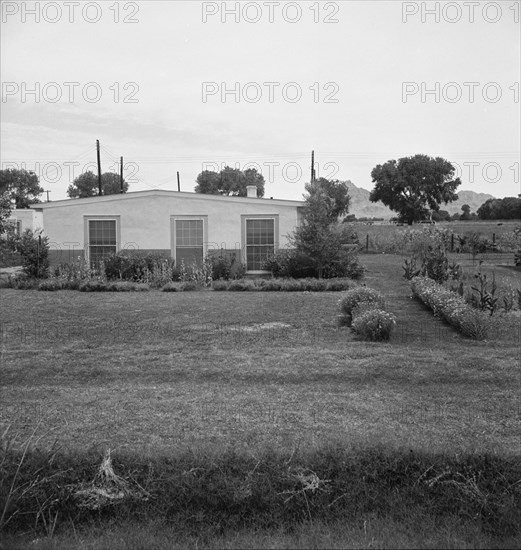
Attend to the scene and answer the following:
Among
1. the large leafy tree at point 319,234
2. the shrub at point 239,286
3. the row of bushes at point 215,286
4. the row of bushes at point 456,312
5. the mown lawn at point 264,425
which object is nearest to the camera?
the mown lawn at point 264,425

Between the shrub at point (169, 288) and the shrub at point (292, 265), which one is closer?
the shrub at point (169, 288)

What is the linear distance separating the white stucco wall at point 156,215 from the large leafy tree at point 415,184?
40731 mm

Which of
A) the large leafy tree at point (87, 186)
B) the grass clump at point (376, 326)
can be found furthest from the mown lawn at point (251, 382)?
the large leafy tree at point (87, 186)

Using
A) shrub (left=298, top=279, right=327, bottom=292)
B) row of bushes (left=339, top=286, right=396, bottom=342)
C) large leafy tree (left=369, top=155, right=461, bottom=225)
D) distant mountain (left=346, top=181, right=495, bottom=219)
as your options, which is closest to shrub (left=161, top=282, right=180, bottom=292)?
shrub (left=298, top=279, right=327, bottom=292)

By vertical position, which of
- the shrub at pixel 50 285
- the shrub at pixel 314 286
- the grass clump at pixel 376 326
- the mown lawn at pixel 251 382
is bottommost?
the mown lawn at pixel 251 382

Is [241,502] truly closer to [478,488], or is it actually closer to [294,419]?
[478,488]

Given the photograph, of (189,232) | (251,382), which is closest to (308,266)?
(189,232)

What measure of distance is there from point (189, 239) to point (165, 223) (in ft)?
2.99

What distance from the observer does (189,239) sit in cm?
2077

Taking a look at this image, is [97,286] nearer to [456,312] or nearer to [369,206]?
[456,312]

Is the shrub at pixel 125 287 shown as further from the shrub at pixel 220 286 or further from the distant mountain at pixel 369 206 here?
the distant mountain at pixel 369 206

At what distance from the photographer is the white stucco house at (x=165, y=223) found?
20.5 m

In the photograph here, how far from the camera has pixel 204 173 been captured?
73.8 m

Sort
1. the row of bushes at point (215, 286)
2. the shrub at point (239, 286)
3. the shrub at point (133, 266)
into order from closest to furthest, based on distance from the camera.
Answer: the row of bushes at point (215, 286) < the shrub at point (239, 286) < the shrub at point (133, 266)
